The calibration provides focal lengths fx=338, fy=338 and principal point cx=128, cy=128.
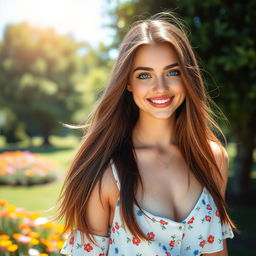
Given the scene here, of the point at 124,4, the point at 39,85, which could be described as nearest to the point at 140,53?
the point at 124,4

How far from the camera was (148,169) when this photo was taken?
7.42 ft

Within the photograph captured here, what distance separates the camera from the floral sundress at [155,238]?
198 cm

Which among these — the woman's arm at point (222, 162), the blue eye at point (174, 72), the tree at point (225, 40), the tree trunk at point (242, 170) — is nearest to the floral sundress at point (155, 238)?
the woman's arm at point (222, 162)

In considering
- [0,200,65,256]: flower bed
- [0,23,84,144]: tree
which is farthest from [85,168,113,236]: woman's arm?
[0,23,84,144]: tree

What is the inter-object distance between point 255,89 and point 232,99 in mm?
638

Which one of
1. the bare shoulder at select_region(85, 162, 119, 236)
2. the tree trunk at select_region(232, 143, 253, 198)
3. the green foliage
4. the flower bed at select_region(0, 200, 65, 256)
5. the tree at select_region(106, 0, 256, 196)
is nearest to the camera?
the bare shoulder at select_region(85, 162, 119, 236)

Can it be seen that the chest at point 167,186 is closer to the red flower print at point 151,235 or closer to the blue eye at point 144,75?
the red flower print at point 151,235

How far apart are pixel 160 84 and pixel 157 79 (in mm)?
40

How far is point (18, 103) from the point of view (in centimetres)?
2833

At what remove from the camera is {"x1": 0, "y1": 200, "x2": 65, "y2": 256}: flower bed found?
116 inches

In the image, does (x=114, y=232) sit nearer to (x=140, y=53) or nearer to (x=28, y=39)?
(x=140, y=53)

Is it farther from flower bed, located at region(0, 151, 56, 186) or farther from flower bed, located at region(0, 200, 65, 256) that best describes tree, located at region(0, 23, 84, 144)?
flower bed, located at region(0, 200, 65, 256)

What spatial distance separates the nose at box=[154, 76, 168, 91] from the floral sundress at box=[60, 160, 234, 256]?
546 mm

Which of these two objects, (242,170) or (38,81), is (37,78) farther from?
(242,170)
